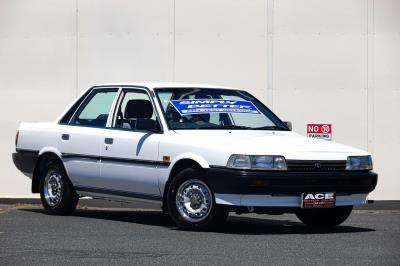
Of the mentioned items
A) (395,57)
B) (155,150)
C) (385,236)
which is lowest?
(385,236)

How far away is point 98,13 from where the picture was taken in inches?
723

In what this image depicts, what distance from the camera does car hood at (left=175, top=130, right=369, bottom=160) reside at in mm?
11773

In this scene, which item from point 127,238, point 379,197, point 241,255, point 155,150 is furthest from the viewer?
point 379,197

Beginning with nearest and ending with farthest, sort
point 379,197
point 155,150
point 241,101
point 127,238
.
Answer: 1. point 127,238
2. point 155,150
3. point 241,101
4. point 379,197

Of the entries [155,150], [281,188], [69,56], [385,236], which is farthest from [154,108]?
[69,56]

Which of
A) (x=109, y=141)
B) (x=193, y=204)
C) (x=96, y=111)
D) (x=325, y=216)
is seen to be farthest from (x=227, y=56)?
(x=193, y=204)

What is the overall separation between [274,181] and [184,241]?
45.7 inches

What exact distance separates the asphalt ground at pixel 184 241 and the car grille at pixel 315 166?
25.6 inches

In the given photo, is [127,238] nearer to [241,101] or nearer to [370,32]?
[241,101]

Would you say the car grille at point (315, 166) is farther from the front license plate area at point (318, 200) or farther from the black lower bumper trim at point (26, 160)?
the black lower bumper trim at point (26, 160)

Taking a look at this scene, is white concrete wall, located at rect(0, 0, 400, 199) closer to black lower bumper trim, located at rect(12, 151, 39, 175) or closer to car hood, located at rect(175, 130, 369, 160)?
black lower bumper trim, located at rect(12, 151, 39, 175)

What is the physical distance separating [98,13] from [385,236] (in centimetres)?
786

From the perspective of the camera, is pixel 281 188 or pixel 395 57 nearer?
pixel 281 188

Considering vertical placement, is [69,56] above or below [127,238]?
above
